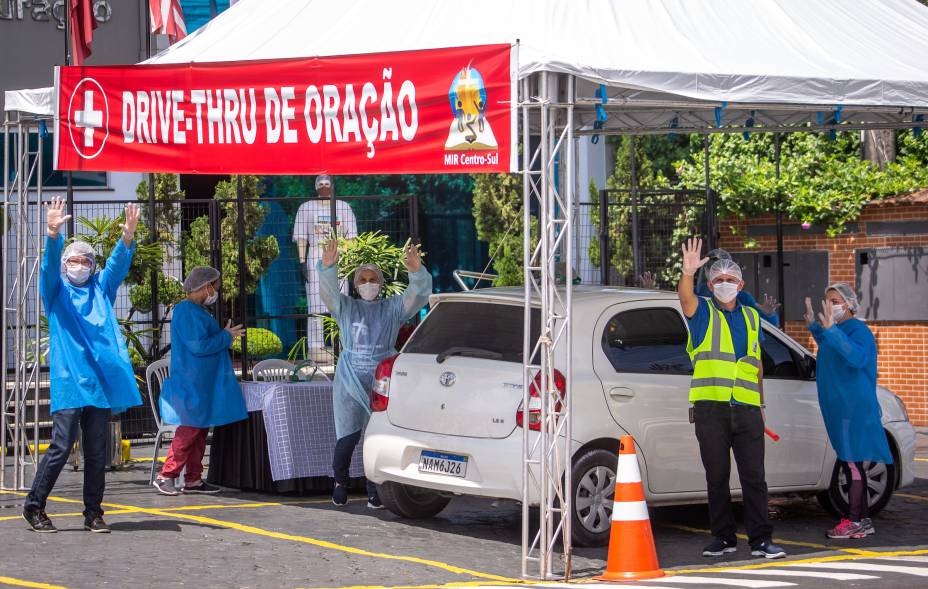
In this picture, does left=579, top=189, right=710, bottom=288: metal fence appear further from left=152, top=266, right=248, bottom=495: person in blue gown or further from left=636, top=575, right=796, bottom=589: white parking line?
left=636, top=575, right=796, bottom=589: white parking line

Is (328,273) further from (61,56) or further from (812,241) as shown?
(61,56)

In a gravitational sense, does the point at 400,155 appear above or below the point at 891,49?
below

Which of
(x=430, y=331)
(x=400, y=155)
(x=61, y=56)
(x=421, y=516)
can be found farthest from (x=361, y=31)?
(x=61, y=56)

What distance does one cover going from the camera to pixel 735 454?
9742mm

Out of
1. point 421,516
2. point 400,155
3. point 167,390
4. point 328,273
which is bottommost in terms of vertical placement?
point 421,516

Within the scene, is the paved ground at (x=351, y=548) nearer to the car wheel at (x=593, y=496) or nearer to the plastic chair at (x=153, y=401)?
the car wheel at (x=593, y=496)

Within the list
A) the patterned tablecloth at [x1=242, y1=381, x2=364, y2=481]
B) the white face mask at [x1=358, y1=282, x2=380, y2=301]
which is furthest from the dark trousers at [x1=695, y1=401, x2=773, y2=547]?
the patterned tablecloth at [x1=242, y1=381, x2=364, y2=481]

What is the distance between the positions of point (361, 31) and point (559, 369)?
2876 millimetres

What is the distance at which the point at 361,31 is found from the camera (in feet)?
34.9

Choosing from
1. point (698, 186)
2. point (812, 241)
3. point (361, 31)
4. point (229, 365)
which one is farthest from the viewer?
point (698, 186)

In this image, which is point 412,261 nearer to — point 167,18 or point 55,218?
point 55,218

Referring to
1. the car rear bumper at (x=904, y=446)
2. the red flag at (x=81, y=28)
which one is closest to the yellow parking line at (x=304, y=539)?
the car rear bumper at (x=904, y=446)

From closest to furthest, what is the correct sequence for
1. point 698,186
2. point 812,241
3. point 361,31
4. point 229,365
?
point 361,31 < point 229,365 < point 812,241 < point 698,186

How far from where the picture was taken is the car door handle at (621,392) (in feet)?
32.4
